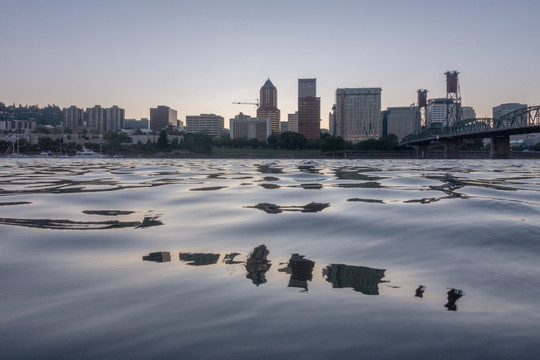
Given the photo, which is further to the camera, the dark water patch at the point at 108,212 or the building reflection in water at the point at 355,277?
the dark water patch at the point at 108,212

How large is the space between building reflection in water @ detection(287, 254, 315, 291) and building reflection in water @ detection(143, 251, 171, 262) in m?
0.97

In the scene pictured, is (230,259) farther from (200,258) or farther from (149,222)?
(149,222)

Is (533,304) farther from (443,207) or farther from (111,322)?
(443,207)

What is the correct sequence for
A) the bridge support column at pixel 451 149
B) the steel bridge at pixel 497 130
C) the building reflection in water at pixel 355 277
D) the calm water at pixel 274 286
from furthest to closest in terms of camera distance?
the bridge support column at pixel 451 149, the steel bridge at pixel 497 130, the building reflection in water at pixel 355 277, the calm water at pixel 274 286

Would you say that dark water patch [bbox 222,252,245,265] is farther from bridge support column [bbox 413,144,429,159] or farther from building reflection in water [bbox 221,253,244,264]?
bridge support column [bbox 413,144,429,159]

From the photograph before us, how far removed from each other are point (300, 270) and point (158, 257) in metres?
1.17

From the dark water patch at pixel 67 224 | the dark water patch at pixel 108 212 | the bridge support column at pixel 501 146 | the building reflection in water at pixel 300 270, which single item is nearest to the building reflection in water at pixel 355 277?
the building reflection in water at pixel 300 270

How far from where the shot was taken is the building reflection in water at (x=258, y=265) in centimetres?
266

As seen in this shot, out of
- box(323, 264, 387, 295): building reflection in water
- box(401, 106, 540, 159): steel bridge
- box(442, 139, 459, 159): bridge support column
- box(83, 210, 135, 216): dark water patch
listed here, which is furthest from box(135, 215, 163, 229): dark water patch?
box(442, 139, 459, 159): bridge support column

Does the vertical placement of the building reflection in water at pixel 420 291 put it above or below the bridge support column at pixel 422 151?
below

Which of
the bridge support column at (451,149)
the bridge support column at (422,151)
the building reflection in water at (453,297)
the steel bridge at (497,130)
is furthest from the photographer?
the bridge support column at (422,151)

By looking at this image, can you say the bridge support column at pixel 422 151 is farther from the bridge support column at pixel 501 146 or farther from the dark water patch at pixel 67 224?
the dark water patch at pixel 67 224

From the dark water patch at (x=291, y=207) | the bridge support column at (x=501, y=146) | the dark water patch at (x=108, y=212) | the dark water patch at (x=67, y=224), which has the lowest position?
the dark water patch at (x=67, y=224)

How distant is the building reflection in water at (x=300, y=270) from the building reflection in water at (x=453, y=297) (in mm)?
784
